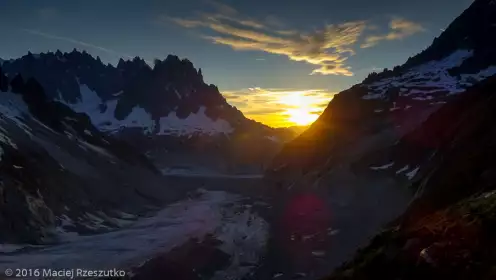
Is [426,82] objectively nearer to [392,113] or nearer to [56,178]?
[392,113]

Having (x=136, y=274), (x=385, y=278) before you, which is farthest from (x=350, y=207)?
(x=385, y=278)

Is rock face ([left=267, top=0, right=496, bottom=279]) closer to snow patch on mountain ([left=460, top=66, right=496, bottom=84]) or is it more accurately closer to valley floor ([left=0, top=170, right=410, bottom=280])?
snow patch on mountain ([left=460, top=66, right=496, bottom=84])

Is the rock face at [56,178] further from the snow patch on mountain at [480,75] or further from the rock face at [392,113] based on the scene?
the snow patch on mountain at [480,75]

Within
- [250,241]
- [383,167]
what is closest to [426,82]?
[383,167]

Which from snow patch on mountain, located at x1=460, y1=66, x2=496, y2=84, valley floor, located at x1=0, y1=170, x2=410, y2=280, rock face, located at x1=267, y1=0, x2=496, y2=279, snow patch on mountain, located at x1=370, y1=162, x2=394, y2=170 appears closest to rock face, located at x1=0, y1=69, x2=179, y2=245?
valley floor, located at x1=0, y1=170, x2=410, y2=280

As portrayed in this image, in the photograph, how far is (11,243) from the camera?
88312 millimetres

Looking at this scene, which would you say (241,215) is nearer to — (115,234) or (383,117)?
(115,234)

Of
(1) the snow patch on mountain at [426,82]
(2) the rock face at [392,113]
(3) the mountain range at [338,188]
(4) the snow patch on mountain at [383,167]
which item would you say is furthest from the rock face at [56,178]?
(1) the snow patch on mountain at [426,82]

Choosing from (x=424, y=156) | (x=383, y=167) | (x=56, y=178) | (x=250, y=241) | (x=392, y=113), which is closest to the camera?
(x=250, y=241)

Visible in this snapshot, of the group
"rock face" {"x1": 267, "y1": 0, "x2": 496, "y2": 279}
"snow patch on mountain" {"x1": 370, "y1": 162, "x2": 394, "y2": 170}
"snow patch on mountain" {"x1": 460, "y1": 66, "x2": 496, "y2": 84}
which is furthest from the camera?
"snow patch on mountain" {"x1": 460, "y1": 66, "x2": 496, "y2": 84}

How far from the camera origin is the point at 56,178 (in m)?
126

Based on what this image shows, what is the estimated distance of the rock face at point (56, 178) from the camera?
99.8 m

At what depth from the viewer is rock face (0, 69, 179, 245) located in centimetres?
9981

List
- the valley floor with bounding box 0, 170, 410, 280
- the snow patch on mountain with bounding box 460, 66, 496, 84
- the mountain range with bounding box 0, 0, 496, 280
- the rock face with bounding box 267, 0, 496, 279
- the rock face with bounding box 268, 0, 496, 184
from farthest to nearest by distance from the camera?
the snow patch on mountain with bounding box 460, 66, 496, 84 → the rock face with bounding box 268, 0, 496, 184 → the valley floor with bounding box 0, 170, 410, 280 → the mountain range with bounding box 0, 0, 496, 280 → the rock face with bounding box 267, 0, 496, 279
